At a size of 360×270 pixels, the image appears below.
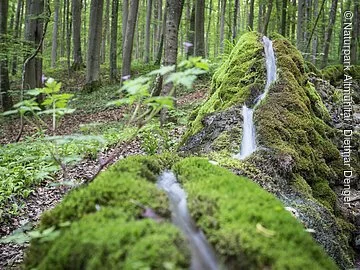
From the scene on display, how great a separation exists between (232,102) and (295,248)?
3.75 meters

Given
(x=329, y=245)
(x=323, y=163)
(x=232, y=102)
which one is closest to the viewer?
(x=329, y=245)

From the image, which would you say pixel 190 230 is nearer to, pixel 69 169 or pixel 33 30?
pixel 69 169

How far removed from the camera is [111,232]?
1.68 meters

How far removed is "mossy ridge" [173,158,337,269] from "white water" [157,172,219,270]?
4cm

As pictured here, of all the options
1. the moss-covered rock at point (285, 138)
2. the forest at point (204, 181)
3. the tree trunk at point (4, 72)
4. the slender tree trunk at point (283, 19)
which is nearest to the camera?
the forest at point (204, 181)

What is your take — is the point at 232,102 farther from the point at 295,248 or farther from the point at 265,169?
the point at 295,248

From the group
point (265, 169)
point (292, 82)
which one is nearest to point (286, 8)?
point (292, 82)

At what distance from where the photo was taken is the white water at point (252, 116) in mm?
4346

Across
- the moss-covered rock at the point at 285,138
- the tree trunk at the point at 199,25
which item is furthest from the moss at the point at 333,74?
the tree trunk at the point at 199,25

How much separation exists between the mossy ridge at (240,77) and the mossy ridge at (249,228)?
3.08m

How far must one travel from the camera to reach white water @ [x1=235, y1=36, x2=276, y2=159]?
435 cm

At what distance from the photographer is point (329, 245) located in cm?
333

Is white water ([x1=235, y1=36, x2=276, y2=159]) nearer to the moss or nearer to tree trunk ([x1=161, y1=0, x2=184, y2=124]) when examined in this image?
tree trunk ([x1=161, y1=0, x2=184, y2=124])

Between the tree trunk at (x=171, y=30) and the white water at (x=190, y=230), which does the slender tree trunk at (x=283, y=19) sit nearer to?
the tree trunk at (x=171, y=30)
